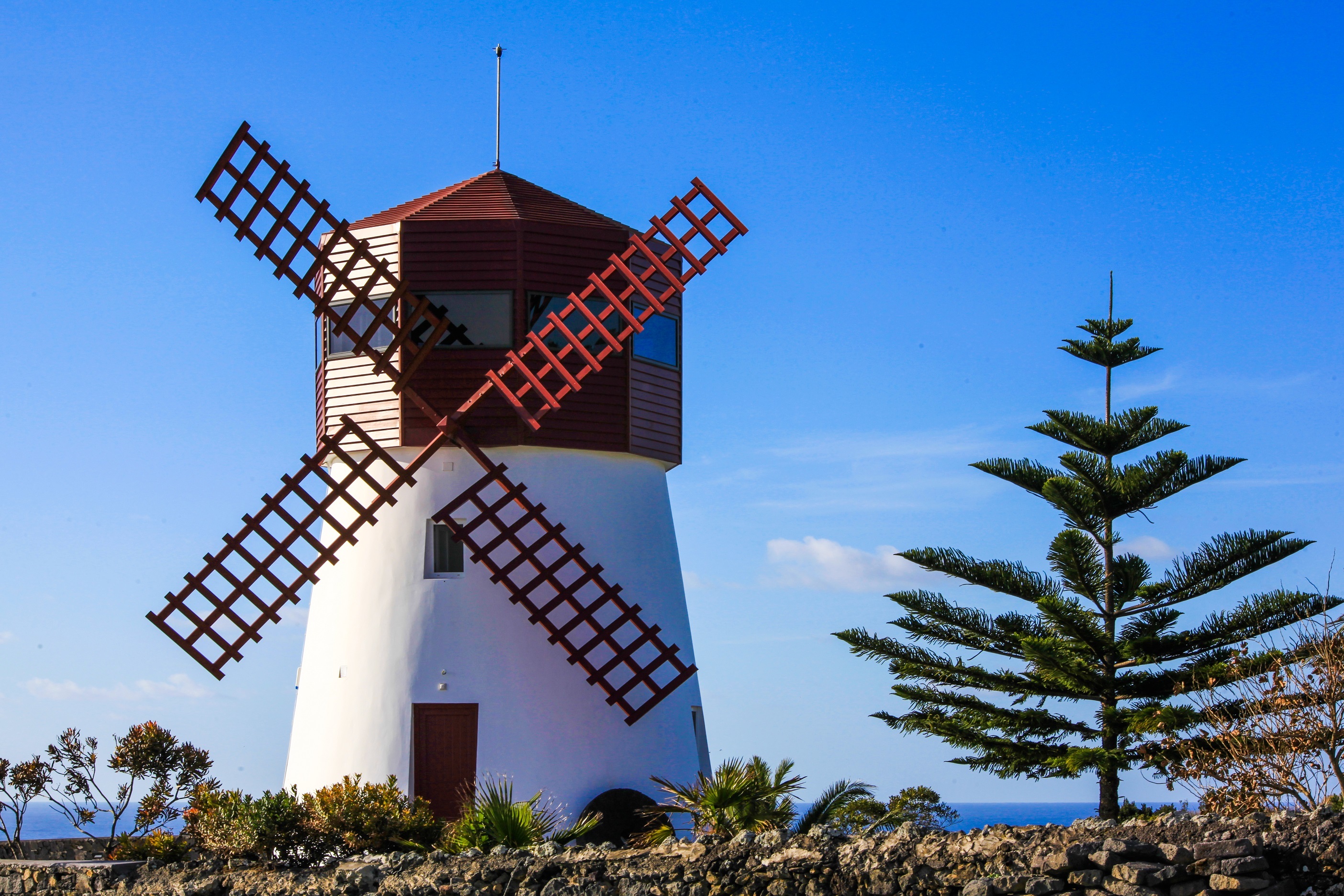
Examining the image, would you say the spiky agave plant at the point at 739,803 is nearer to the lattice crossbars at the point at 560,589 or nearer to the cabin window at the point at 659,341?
A: the lattice crossbars at the point at 560,589

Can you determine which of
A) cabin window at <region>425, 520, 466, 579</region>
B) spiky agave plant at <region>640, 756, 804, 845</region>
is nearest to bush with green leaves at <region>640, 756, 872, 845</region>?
spiky agave plant at <region>640, 756, 804, 845</region>

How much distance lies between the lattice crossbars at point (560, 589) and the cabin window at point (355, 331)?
73.6 inches

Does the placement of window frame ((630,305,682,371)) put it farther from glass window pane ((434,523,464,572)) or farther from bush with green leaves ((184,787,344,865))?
bush with green leaves ((184,787,344,865))

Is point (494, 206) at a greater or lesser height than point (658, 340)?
greater

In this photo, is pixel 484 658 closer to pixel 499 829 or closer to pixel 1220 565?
pixel 499 829

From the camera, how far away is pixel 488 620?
1491 centimetres

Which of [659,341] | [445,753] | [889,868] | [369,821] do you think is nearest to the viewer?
[889,868]

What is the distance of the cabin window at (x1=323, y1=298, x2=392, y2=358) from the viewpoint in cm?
1552

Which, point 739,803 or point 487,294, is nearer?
point 739,803

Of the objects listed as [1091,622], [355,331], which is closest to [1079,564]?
[1091,622]

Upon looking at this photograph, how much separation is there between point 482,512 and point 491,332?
193cm

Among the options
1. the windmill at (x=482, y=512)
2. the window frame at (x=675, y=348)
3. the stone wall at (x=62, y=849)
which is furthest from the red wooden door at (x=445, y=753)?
the window frame at (x=675, y=348)

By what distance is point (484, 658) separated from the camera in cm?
1478

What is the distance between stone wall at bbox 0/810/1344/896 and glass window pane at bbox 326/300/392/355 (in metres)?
5.63
